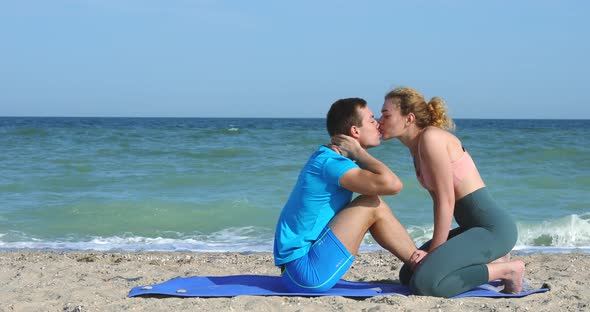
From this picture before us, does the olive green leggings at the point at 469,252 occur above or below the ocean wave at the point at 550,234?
above

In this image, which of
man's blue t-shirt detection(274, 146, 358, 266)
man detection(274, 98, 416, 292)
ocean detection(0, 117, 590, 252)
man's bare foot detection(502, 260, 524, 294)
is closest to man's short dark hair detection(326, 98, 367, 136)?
man detection(274, 98, 416, 292)

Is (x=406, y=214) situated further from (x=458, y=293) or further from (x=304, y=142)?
(x=304, y=142)

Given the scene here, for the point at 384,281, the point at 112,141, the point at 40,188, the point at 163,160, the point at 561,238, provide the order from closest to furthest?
the point at 384,281 < the point at 561,238 < the point at 40,188 < the point at 163,160 < the point at 112,141

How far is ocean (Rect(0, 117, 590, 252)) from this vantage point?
8.85 meters

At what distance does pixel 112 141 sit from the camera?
2244 centimetres

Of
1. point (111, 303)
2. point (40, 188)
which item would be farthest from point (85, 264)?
point (40, 188)

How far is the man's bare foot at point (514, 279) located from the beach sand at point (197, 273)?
0.09 m

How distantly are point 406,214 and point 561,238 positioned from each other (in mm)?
2185

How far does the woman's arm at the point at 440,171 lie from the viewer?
13.6ft

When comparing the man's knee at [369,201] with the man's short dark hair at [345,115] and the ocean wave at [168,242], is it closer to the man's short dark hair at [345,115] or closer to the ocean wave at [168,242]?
the man's short dark hair at [345,115]

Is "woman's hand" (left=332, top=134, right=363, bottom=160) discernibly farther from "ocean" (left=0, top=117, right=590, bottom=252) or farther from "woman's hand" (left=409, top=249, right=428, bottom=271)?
"ocean" (left=0, top=117, right=590, bottom=252)

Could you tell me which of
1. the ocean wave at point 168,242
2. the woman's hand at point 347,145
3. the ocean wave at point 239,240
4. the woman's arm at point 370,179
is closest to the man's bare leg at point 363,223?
the woman's arm at point 370,179

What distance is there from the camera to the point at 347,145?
4090 millimetres

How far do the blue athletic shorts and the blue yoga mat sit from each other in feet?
0.28
